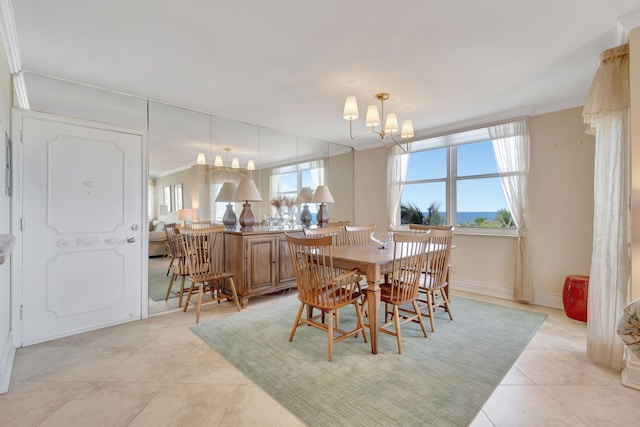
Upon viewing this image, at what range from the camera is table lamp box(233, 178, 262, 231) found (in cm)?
388

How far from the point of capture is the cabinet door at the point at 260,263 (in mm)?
3588

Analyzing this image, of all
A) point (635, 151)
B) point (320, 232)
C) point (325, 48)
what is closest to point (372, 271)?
point (320, 232)

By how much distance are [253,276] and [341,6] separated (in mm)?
2907

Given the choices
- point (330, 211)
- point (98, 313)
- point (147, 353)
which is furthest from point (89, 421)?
point (330, 211)

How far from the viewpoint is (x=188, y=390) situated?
6.30 ft

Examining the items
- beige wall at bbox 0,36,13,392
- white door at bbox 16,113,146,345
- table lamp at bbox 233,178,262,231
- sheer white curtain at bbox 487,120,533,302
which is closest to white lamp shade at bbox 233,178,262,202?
table lamp at bbox 233,178,262,231

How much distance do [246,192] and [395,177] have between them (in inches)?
101

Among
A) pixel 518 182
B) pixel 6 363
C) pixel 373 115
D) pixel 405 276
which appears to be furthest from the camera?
pixel 518 182

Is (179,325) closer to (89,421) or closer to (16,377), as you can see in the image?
(16,377)

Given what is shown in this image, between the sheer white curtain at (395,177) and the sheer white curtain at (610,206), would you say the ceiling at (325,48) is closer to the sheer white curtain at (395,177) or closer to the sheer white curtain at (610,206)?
the sheer white curtain at (610,206)

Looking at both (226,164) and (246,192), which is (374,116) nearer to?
(246,192)

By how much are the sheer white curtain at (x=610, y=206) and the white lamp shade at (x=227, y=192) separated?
377 centimetres

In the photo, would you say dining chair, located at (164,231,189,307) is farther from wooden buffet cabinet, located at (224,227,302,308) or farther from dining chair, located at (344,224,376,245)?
dining chair, located at (344,224,376,245)

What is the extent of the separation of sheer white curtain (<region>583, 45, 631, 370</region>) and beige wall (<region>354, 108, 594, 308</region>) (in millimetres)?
1423
